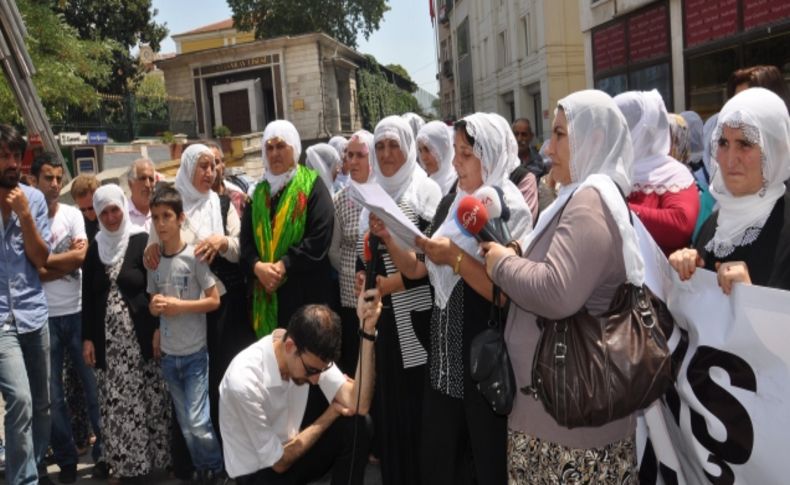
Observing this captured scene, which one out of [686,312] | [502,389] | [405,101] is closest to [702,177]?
[686,312]

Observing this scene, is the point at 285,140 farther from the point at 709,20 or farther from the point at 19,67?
the point at 709,20

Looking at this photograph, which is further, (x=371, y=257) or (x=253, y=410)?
(x=371, y=257)

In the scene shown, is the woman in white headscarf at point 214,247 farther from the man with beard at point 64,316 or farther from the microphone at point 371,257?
the microphone at point 371,257

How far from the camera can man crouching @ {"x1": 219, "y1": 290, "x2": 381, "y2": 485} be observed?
2.79m

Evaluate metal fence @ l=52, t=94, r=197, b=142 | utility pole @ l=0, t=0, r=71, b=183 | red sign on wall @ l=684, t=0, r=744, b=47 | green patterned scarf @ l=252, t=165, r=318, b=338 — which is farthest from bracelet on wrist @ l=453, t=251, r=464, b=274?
metal fence @ l=52, t=94, r=197, b=142

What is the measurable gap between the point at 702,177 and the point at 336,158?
3393 millimetres

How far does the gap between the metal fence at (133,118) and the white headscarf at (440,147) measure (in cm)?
1657

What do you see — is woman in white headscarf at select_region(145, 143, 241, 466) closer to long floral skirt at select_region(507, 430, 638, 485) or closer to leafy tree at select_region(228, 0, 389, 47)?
long floral skirt at select_region(507, 430, 638, 485)

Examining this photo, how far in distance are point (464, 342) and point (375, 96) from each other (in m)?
33.7

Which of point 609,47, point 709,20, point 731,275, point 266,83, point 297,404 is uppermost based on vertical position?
point 266,83

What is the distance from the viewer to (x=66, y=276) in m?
4.46

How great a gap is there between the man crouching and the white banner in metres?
1.21

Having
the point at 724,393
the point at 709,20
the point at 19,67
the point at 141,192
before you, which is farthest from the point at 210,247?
the point at 709,20

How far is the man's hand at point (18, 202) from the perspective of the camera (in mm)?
3535
